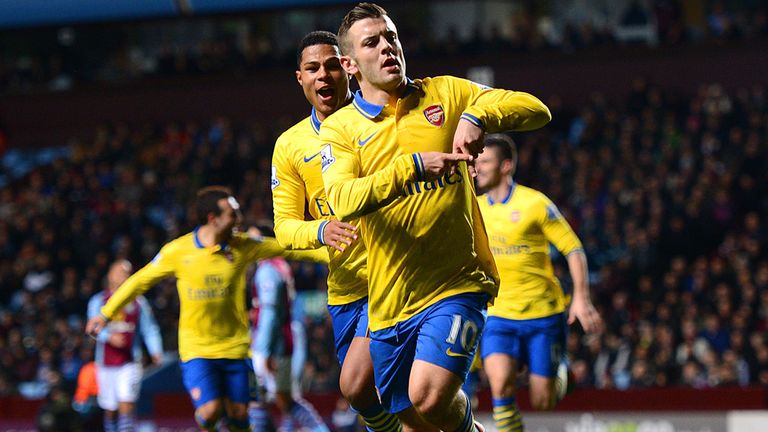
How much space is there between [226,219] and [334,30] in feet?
54.8

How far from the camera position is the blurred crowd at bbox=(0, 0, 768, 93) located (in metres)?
23.2

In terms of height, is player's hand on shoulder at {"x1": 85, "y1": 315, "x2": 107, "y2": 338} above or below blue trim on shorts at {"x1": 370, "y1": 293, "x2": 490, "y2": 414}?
below

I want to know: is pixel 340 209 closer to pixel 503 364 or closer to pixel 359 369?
pixel 359 369

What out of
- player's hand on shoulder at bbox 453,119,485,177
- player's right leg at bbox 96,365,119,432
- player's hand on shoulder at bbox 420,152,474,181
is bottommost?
player's right leg at bbox 96,365,119,432

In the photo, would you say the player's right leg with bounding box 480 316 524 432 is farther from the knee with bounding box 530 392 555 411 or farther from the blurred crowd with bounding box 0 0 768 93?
the blurred crowd with bounding box 0 0 768 93

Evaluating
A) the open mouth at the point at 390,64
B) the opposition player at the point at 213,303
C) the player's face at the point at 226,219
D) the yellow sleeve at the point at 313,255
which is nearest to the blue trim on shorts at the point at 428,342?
the open mouth at the point at 390,64

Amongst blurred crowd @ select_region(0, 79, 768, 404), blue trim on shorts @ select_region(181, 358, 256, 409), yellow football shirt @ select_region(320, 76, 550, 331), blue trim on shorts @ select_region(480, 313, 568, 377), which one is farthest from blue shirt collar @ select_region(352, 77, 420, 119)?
blurred crowd @ select_region(0, 79, 768, 404)

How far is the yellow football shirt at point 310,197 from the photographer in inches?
261

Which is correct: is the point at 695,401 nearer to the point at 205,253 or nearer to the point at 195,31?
the point at 205,253

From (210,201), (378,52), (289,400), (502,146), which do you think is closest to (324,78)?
(378,52)

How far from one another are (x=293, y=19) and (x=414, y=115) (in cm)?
2232

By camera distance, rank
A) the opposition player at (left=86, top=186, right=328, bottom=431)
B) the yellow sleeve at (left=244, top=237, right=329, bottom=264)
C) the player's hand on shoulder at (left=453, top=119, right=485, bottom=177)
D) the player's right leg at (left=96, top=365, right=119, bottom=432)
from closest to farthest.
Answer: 1. the player's hand on shoulder at (left=453, top=119, right=485, bottom=177)
2. the yellow sleeve at (left=244, top=237, right=329, bottom=264)
3. the opposition player at (left=86, top=186, right=328, bottom=431)
4. the player's right leg at (left=96, top=365, right=119, bottom=432)

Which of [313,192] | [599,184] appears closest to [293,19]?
[599,184]

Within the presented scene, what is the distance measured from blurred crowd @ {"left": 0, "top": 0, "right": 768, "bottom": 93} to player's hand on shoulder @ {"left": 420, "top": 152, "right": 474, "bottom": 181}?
1826 cm
